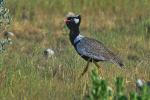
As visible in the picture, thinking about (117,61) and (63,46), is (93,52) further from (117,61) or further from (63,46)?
(63,46)

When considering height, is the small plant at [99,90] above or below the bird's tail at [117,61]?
above

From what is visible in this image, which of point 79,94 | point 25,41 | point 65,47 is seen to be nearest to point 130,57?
point 65,47

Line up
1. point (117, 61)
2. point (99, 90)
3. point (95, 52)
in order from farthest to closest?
point (95, 52) < point (117, 61) < point (99, 90)

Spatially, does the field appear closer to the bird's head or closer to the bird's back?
the bird's back

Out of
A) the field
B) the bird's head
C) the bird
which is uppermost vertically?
the bird's head

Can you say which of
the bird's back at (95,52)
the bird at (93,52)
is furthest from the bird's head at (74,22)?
the bird's back at (95,52)

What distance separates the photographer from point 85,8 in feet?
45.3

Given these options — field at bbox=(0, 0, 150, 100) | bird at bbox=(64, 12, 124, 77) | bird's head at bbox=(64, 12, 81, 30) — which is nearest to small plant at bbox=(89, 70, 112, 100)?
field at bbox=(0, 0, 150, 100)

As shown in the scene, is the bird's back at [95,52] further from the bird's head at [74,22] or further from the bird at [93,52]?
the bird's head at [74,22]

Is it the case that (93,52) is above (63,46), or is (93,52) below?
above

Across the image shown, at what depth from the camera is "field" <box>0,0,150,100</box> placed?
7.66 m

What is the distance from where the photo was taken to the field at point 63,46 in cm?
766

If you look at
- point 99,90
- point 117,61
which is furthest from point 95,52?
point 99,90

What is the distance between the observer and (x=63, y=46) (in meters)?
12.0
